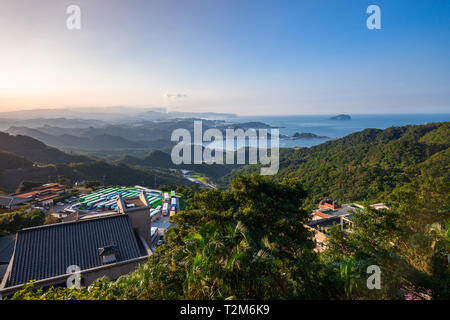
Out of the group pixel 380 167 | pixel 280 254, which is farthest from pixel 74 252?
pixel 380 167

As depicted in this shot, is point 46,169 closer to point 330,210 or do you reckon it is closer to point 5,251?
point 5,251

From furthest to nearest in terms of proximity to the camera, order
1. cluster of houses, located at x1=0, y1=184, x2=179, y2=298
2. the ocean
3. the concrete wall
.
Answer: the ocean → cluster of houses, located at x1=0, y1=184, x2=179, y2=298 → the concrete wall

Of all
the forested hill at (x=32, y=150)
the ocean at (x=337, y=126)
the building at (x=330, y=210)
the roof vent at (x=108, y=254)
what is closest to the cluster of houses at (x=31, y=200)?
the roof vent at (x=108, y=254)

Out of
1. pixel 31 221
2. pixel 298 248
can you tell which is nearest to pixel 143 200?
pixel 298 248

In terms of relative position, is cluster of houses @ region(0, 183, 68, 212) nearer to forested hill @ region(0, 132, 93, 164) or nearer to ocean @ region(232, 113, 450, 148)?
forested hill @ region(0, 132, 93, 164)

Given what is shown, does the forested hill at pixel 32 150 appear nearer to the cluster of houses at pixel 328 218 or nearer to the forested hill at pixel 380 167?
the forested hill at pixel 380 167

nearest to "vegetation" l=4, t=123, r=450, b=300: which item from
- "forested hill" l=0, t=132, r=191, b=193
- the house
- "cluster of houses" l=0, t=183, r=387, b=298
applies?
"cluster of houses" l=0, t=183, r=387, b=298

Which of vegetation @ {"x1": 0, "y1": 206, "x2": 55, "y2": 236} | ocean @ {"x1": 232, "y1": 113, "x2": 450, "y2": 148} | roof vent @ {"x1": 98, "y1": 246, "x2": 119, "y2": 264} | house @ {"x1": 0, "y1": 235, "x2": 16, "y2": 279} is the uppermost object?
ocean @ {"x1": 232, "y1": 113, "x2": 450, "y2": 148}
